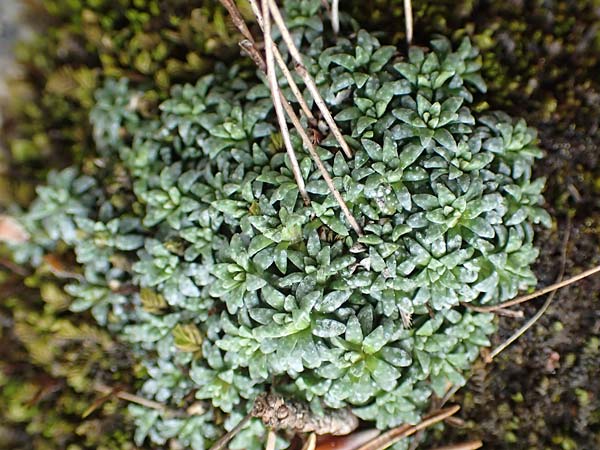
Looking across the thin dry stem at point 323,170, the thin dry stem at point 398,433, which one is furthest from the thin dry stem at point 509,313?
the thin dry stem at point 323,170

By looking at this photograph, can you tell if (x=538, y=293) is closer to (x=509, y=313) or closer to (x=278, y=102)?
(x=509, y=313)

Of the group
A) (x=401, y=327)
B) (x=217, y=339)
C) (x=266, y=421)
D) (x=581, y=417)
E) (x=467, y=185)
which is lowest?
(x=581, y=417)

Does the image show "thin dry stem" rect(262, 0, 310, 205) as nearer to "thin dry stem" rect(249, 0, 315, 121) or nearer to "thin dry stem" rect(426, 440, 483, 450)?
"thin dry stem" rect(249, 0, 315, 121)

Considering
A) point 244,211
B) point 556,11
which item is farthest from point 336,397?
point 556,11

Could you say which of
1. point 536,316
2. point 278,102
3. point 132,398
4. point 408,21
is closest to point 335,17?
point 408,21

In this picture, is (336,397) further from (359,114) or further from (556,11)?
(556,11)

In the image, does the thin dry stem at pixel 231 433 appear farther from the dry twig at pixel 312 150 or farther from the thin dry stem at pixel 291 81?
the thin dry stem at pixel 291 81
